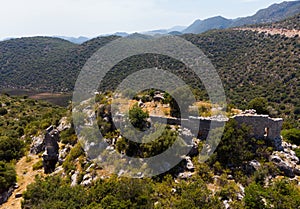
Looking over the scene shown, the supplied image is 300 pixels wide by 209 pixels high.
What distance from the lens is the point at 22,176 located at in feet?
78.1

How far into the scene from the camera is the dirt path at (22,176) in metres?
20.1

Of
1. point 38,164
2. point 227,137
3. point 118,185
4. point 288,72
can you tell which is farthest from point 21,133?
point 288,72

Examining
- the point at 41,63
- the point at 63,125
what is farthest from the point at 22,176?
the point at 41,63

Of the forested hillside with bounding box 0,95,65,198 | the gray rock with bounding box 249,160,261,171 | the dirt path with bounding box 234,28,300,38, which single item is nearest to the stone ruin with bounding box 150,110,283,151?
the gray rock with bounding box 249,160,261,171

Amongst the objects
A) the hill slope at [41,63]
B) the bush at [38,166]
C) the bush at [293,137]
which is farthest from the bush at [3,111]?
the hill slope at [41,63]

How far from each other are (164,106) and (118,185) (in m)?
9.78

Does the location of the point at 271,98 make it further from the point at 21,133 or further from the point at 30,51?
the point at 30,51

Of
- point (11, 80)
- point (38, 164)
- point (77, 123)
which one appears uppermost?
point (77, 123)

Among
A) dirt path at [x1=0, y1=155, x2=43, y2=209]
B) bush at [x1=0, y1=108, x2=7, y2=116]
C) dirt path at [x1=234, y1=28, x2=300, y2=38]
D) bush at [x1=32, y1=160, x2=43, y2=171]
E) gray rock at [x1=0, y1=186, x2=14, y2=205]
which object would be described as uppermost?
dirt path at [x1=234, y1=28, x2=300, y2=38]

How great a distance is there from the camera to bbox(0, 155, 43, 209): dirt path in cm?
2007

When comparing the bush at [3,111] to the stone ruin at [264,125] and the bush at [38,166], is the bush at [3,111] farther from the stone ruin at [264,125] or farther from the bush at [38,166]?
the stone ruin at [264,125]

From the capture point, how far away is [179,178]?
1828 cm

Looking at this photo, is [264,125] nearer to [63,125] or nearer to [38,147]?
[63,125]

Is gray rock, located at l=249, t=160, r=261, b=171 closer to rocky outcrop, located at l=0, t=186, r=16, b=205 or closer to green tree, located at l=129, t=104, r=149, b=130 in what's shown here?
green tree, located at l=129, t=104, r=149, b=130
